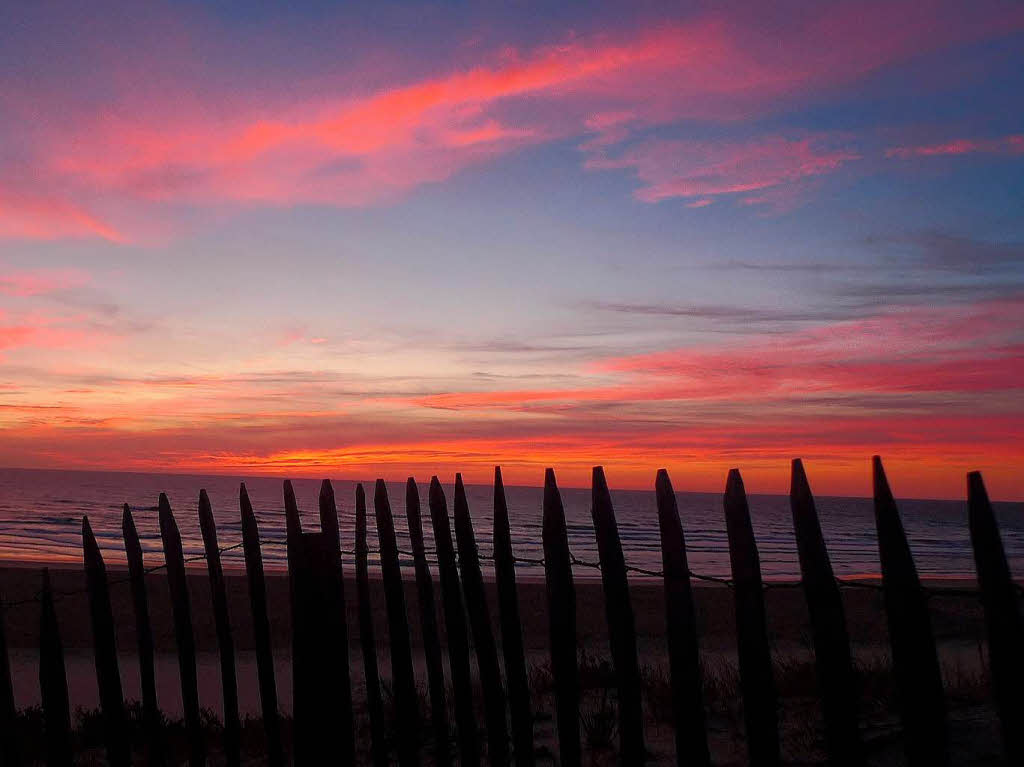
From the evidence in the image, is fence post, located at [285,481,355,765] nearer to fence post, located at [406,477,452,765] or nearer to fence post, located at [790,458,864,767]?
fence post, located at [406,477,452,765]

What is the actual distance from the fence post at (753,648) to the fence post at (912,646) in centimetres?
53

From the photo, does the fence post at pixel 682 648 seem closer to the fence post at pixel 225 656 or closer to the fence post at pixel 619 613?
the fence post at pixel 619 613

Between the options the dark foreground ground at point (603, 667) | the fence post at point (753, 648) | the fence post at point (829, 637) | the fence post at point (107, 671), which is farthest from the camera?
the dark foreground ground at point (603, 667)

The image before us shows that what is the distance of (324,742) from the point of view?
378 cm

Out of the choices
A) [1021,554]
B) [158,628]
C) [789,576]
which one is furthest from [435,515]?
[1021,554]

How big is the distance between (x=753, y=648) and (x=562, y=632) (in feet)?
3.13

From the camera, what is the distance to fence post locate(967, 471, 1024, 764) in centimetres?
263

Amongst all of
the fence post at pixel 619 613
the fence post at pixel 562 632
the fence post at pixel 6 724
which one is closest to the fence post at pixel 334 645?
the fence post at pixel 562 632

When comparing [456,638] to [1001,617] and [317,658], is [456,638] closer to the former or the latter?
[317,658]

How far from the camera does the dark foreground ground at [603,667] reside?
533 centimetres

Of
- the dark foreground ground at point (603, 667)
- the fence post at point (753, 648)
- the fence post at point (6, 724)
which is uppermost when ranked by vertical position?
the fence post at point (753, 648)

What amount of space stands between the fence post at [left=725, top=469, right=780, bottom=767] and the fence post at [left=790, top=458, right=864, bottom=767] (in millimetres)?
226

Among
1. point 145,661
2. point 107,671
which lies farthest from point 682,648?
point 107,671

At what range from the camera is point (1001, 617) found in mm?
2664
